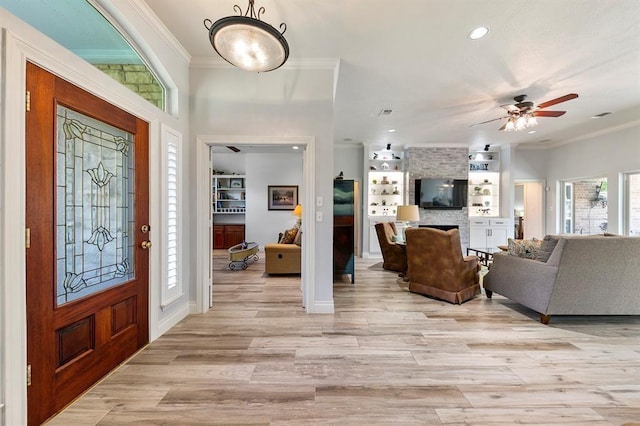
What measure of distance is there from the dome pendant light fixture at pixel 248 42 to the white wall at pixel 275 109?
110cm

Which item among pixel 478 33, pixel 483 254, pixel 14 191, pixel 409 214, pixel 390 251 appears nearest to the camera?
pixel 14 191

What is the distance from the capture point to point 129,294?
2.14 m

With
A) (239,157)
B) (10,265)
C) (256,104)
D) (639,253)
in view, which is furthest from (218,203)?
(639,253)

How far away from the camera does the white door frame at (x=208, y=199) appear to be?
295cm

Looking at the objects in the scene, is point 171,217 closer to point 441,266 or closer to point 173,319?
point 173,319

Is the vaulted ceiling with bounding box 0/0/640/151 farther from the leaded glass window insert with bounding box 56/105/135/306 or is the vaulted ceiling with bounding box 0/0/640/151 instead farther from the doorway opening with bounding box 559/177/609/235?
the doorway opening with bounding box 559/177/609/235

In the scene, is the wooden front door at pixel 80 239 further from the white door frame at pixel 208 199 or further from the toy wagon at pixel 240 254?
the toy wagon at pixel 240 254

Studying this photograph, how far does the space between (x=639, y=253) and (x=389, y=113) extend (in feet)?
11.8

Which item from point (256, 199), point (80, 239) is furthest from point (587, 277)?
point (256, 199)

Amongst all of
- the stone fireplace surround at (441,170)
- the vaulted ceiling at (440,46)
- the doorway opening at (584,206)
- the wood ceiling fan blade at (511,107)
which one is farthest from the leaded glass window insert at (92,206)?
the doorway opening at (584,206)

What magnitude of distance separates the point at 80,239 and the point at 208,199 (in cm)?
139

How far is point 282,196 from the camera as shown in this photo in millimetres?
7781

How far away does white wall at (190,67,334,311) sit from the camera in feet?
9.71

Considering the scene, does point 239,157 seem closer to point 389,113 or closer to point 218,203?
point 218,203
